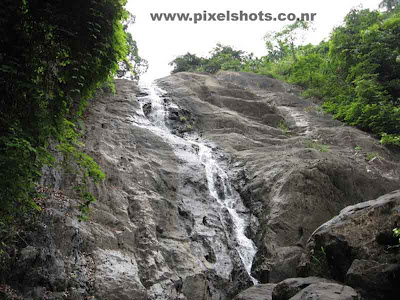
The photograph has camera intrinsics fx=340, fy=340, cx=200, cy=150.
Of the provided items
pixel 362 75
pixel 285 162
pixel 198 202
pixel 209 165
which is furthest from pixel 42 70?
pixel 362 75

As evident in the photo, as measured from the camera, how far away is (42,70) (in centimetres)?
584

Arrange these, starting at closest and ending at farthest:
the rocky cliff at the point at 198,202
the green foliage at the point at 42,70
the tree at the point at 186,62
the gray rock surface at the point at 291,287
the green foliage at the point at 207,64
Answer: the green foliage at the point at 42,70 < the rocky cliff at the point at 198,202 < the gray rock surface at the point at 291,287 < the green foliage at the point at 207,64 < the tree at the point at 186,62

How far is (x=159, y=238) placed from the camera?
9.81 meters

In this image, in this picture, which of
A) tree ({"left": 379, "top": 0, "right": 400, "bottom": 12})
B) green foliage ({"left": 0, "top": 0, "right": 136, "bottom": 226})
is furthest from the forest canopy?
tree ({"left": 379, "top": 0, "right": 400, "bottom": 12})

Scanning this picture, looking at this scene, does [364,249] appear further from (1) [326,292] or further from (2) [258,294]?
(2) [258,294]

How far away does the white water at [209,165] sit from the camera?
11539 mm

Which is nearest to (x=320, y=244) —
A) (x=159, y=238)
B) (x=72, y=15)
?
(x=159, y=238)

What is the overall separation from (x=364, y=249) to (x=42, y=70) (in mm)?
7843

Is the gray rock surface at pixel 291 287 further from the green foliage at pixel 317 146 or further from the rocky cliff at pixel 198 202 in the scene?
the green foliage at pixel 317 146

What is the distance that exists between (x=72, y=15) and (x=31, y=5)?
0.67 metres

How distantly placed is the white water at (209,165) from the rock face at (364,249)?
8.40 ft

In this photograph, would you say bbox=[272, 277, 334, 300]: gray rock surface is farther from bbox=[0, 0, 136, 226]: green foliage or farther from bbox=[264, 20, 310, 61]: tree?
bbox=[264, 20, 310, 61]: tree

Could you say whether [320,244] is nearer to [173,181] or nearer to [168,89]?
[173,181]

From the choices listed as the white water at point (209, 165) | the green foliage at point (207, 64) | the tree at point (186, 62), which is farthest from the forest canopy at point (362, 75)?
the tree at point (186, 62)
